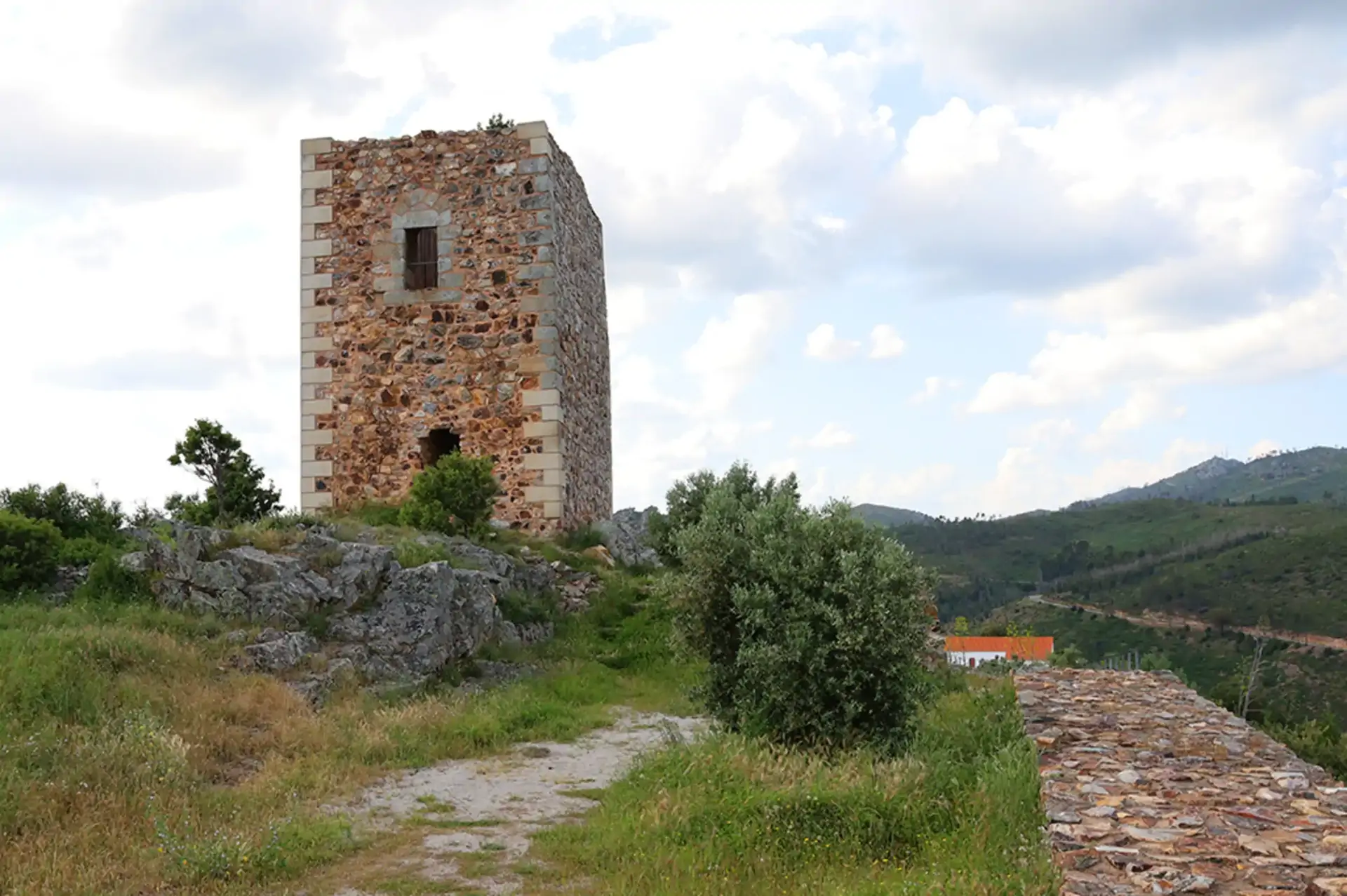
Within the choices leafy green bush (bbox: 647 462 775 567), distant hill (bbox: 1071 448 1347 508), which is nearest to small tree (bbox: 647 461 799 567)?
leafy green bush (bbox: 647 462 775 567)

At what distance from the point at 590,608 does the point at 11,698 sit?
7725 mm

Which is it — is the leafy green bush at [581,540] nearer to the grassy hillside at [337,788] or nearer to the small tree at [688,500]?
the small tree at [688,500]

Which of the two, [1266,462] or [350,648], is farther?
[1266,462]

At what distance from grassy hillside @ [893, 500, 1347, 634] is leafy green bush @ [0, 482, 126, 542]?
45.8 meters

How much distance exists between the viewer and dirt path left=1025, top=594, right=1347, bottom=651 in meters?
46.2

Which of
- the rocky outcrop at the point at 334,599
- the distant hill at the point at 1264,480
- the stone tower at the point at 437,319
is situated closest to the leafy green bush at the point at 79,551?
the rocky outcrop at the point at 334,599

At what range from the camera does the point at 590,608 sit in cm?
1474

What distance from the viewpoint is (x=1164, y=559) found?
6812 cm

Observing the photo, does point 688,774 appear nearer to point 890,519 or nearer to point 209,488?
point 209,488

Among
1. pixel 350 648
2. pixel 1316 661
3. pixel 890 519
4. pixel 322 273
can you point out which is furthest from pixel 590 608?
pixel 890 519

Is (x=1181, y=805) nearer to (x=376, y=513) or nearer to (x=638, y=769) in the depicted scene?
(x=638, y=769)

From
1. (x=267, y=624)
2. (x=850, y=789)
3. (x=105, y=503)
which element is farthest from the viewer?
(x=105, y=503)

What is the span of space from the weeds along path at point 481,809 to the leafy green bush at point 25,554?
4.88 m

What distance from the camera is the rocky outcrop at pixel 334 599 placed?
10641 mm
